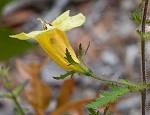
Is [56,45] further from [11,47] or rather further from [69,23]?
[11,47]

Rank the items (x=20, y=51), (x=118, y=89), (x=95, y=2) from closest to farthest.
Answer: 1. (x=118, y=89)
2. (x=20, y=51)
3. (x=95, y=2)

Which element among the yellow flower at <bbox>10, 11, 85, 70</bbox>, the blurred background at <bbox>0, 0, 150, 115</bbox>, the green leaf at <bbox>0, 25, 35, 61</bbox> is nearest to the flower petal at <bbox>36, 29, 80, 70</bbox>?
the yellow flower at <bbox>10, 11, 85, 70</bbox>

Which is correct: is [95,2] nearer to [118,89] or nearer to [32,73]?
[32,73]

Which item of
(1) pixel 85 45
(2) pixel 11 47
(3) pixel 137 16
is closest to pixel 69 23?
(3) pixel 137 16

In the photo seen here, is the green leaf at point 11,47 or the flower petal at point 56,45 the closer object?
the flower petal at point 56,45

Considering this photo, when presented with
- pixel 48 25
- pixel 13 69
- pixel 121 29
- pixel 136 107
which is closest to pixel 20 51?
pixel 13 69

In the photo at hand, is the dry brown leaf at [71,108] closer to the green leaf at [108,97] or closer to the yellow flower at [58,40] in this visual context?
the yellow flower at [58,40]

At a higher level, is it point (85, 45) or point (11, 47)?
point (85, 45)

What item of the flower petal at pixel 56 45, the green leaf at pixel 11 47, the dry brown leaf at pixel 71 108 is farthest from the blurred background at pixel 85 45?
the flower petal at pixel 56 45

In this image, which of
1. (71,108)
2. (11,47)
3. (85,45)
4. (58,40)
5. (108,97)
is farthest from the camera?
(85,45)
